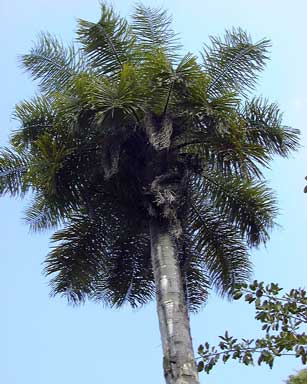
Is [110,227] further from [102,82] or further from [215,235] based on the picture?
[102,82]

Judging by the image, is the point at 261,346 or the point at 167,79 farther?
the point at 167,79

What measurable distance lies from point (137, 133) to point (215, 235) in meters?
2.67

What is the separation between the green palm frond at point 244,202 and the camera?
47.5 feet

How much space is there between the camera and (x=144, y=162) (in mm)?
13828

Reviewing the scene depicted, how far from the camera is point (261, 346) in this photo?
8.56 metres

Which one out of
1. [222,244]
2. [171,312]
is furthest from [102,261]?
[171,312]

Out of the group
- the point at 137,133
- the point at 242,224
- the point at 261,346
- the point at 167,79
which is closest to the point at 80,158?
the point at 137,133

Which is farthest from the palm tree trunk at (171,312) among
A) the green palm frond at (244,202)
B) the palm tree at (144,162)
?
the green palm frond at (244,202)

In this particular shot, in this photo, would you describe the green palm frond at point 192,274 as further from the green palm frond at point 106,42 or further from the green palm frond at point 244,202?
the green palm frond at point 106,42

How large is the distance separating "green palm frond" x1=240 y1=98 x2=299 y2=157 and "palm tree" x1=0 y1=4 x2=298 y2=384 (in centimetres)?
2

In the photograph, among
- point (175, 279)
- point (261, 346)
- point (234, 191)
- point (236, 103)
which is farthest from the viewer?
point (234, 191)

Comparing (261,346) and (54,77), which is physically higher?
(54,77)

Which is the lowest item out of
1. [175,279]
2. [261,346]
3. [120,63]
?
[261,346]

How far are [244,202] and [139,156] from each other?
2.14 meters
